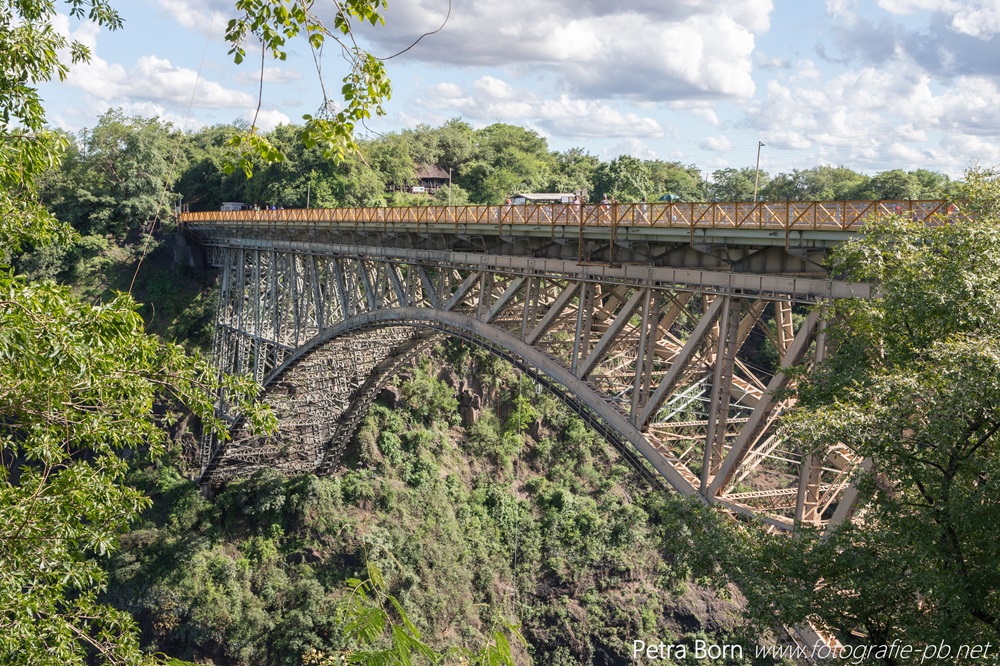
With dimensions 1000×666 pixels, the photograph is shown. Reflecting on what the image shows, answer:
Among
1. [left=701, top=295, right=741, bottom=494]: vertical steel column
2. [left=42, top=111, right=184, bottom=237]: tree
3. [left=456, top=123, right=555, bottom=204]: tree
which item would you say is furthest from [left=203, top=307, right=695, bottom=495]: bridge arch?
[left=456, top=123, right=555, bottom=204]: tree

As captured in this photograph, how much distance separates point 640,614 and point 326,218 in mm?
20045

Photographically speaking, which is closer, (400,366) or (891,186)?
(400,366)

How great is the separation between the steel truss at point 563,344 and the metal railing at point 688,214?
0.87m

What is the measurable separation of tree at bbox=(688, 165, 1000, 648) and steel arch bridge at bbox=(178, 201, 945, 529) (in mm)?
1734

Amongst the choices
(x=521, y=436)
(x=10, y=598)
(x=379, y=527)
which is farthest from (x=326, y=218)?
(x=10, y=598)

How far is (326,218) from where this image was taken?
2791 cm

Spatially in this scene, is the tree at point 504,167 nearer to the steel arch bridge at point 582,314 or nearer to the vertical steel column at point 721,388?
the steel arch bridge at point 582,314

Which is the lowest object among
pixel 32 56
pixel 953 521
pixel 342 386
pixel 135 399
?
pixel 342 386

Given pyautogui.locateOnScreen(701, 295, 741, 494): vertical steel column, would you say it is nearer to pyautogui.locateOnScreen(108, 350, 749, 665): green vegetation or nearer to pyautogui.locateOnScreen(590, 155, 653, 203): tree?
pyautogui.locateOnScreen(108, 350, 749, 665): green vegetation

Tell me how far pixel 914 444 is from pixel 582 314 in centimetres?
862

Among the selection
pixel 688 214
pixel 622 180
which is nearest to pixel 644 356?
pixel 688 214

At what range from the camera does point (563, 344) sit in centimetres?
2064

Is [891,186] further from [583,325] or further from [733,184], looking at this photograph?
[583,325]

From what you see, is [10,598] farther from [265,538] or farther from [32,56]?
[265,538]
